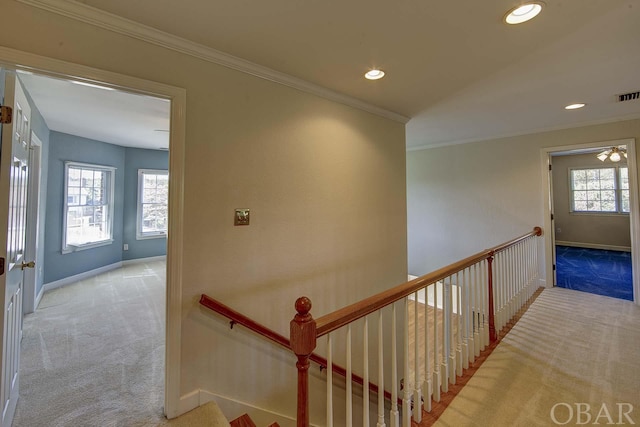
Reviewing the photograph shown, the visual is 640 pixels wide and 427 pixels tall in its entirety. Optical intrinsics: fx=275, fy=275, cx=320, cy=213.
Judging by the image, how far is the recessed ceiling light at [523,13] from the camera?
145cm

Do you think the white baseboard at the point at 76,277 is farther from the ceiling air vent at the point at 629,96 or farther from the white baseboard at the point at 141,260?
the ceiling air vent at the point at 629,96

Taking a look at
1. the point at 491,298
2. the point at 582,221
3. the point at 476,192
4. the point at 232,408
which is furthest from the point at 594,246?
the point at 232,408

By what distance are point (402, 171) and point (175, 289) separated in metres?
2.76

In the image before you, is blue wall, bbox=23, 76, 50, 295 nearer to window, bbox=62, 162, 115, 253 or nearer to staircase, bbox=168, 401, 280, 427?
window, bbox=62, 162, 115, 253

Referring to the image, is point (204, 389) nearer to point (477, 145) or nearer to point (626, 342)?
point (626, 342)

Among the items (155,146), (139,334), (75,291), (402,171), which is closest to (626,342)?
(402,171)

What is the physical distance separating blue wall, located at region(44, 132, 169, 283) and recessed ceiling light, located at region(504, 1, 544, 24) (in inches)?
235

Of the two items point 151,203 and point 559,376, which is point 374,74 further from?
point 151,203

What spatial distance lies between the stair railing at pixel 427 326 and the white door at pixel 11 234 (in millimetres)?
1623

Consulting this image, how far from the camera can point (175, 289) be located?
1706 mm

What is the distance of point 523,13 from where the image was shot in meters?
1.51

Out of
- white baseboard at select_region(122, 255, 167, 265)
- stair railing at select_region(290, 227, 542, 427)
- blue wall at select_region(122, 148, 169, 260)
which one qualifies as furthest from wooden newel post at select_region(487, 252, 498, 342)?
white baseboard at select_region(122, 255, 167, 265)

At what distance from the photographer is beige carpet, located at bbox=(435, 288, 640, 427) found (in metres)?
1.68

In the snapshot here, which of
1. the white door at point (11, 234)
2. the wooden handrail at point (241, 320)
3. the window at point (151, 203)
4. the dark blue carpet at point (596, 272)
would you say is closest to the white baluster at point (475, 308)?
the wooden handrail at point (241, 320)
